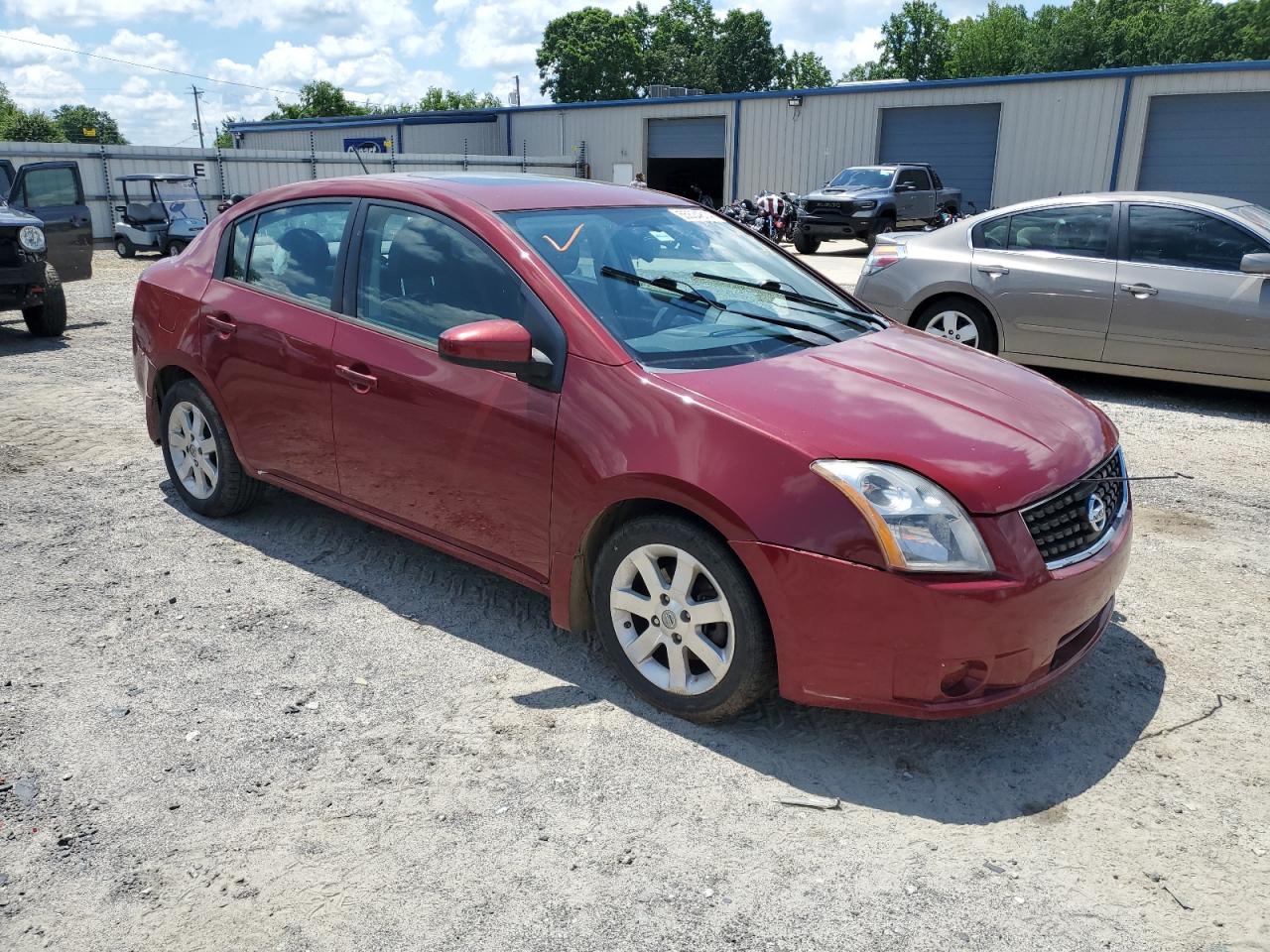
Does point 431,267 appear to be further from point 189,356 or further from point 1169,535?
point 1169,535

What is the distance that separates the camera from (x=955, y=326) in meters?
8.20

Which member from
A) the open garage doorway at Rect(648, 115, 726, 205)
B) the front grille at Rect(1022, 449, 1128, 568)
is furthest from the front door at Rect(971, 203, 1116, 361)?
the open garage doorway at Rect(648, 115, 726, 205)

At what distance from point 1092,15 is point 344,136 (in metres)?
60.6

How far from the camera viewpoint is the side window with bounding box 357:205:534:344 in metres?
3.62

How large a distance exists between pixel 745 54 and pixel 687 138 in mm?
65343

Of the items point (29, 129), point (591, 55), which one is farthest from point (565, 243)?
point (591, 55)

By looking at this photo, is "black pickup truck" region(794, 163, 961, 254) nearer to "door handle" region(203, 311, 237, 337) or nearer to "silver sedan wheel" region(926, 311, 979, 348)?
"silver sedan wheel" region(926, 311, 979, 348)

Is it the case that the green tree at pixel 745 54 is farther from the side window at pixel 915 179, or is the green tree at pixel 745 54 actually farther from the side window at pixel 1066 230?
the side window at pixel 1066 230

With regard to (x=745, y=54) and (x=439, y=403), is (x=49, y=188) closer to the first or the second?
(x=439, y=403)

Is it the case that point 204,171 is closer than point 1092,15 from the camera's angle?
Yes

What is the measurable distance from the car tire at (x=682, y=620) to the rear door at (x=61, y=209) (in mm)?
10690

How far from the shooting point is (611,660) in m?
3.44

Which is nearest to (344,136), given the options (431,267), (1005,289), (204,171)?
(204,171)

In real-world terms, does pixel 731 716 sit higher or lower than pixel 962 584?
lower
